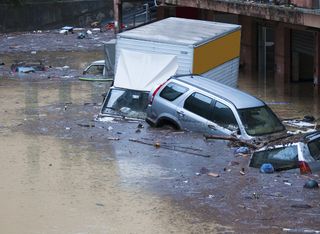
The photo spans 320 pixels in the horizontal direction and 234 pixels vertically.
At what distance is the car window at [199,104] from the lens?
2141 centimetres

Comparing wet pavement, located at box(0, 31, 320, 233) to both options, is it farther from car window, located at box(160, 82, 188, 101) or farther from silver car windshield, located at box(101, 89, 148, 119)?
car window, located at box(160, 82, 188, 101)

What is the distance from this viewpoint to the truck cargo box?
82.5ft

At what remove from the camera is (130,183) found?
17.9 metres

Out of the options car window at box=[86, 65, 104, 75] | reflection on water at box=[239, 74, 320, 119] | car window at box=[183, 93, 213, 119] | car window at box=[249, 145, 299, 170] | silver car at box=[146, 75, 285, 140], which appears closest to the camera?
car window at box=[249, 145, 299, 170]

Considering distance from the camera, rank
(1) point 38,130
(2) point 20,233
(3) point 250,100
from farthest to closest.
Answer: (1) point 38,130 → (3) point 250,100 → (2) point 20,233

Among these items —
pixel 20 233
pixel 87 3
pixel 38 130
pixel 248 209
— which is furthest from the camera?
pixel 87 3

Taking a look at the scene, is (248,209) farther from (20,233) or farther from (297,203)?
(20,233)

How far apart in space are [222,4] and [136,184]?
64.9ft

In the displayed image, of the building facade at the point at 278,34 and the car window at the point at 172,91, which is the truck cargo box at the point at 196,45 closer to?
the car window at the point at 172,91

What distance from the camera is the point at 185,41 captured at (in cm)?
Result: 2536

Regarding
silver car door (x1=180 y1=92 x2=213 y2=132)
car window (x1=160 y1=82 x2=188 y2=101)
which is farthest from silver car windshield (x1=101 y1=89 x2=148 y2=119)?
silver car door (x1=180 y1=92 x2=213 y2=132)

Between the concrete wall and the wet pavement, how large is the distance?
3093 cm

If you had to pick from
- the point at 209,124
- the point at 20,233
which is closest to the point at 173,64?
the point at 209,124

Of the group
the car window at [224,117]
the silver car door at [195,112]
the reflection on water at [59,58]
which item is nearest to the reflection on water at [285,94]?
the silver car door at [195,112]
